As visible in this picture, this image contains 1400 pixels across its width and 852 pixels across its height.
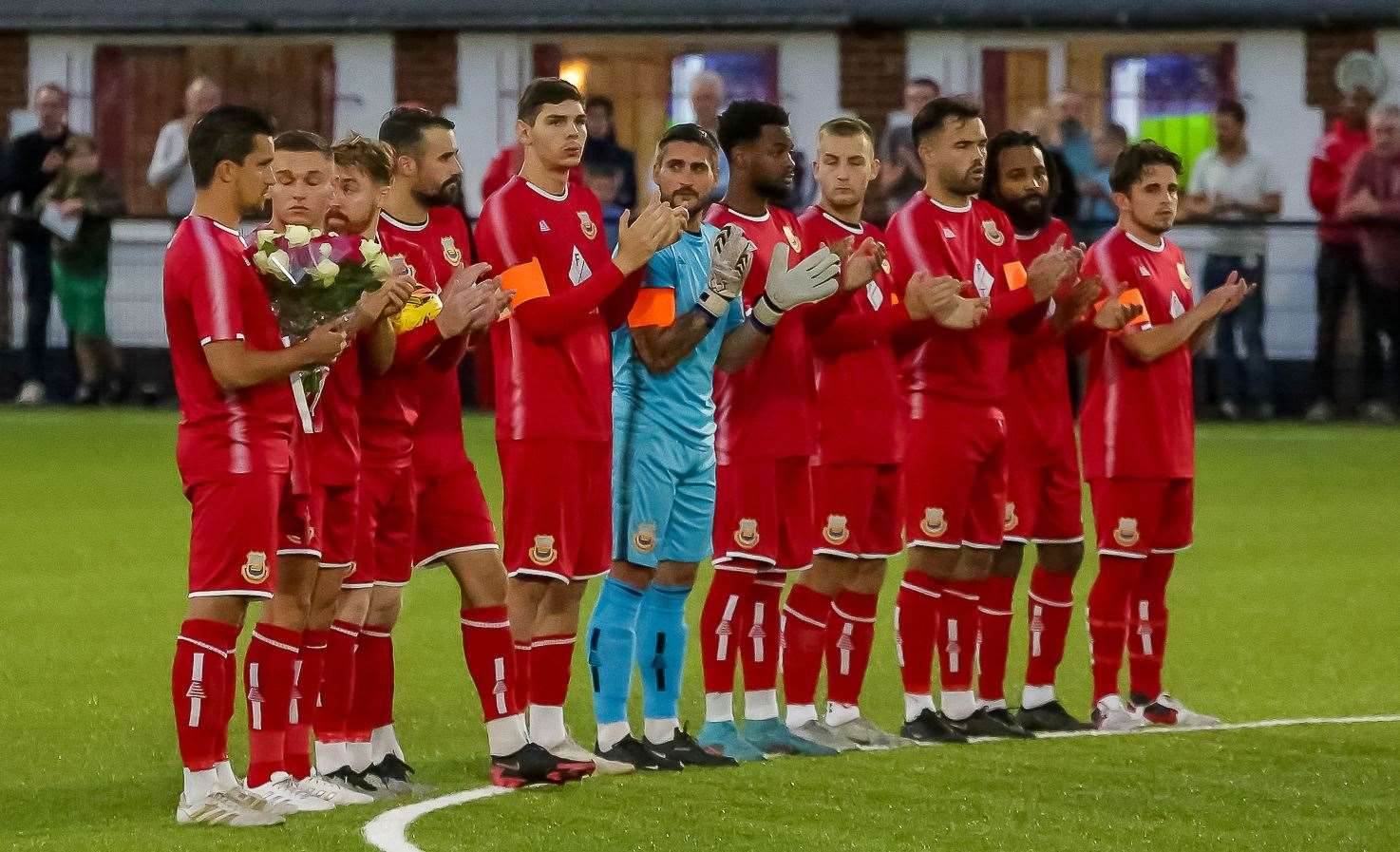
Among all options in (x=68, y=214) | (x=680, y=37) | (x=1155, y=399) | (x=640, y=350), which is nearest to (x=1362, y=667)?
(x=1155, y=399)

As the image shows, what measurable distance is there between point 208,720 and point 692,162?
2.42 meters

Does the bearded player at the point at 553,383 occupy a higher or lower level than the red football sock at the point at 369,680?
higher

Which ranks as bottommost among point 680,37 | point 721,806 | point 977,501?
point 721,806

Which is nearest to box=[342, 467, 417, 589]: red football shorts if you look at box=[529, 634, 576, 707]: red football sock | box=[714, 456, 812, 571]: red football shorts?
box=[529, 634, 576, 707]: red football sock

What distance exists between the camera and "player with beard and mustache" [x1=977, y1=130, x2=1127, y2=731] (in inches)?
390

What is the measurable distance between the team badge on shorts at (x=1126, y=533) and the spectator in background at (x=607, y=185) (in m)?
10.2

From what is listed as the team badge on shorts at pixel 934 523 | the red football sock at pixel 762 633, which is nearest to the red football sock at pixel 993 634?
the team badge on shorts at pixel 934 523

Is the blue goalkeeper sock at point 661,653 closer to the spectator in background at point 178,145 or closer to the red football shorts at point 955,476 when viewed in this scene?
the red football shorts at point 955,476

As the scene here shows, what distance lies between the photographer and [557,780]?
27.6ft

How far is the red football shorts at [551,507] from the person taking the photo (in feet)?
27.7

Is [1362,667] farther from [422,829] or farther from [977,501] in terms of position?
[422,829]

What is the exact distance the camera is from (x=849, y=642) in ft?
31.3

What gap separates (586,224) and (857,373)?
4.45 ft

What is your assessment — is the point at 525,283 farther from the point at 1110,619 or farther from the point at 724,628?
the point at 1110,619
